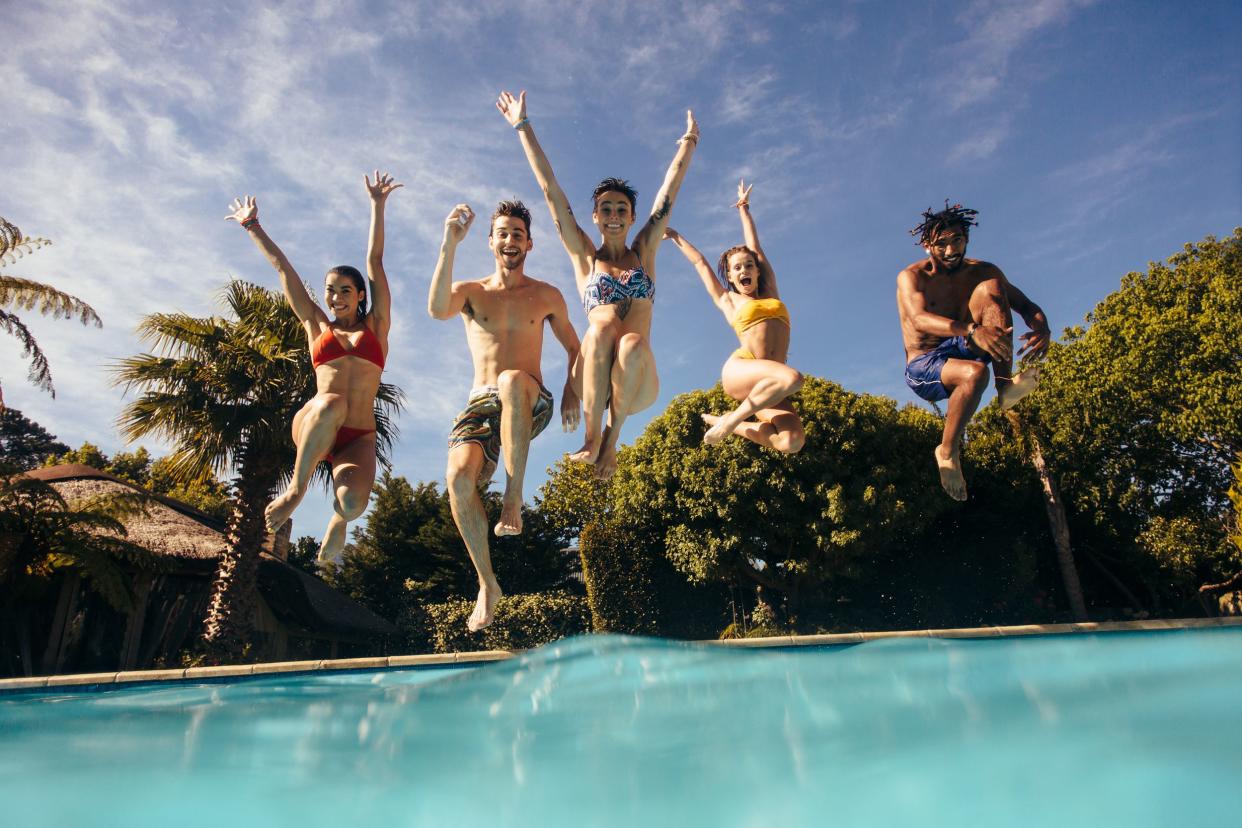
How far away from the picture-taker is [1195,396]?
17.7 meters

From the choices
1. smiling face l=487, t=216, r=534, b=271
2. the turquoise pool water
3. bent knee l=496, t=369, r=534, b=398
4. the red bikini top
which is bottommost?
the turquoise pool water

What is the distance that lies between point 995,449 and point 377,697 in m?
20.2

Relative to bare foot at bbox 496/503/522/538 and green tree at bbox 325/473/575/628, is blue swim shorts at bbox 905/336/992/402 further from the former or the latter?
green tree at bbox 325/473/575/628

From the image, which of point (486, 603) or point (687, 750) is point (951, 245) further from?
point (486, 603)

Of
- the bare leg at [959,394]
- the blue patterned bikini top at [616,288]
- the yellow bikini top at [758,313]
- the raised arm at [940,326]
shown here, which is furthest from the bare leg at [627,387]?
the bare leg at [959,394]

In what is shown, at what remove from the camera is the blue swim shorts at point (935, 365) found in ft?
16.8

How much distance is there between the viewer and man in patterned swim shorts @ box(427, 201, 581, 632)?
5164mm

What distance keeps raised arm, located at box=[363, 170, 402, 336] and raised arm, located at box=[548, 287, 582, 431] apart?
47.4 inches

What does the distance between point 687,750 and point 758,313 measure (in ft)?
10.8

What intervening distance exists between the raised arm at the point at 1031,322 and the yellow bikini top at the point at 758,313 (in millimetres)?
1463

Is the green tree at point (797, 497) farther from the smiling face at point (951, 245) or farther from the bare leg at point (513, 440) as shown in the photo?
the bare leg at point (513, 440)

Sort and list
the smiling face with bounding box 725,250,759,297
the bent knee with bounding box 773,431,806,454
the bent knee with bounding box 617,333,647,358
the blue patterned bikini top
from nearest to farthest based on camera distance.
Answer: the bent knee with bounding box 617,333,647,358, the blue patterned bikini top, the bent knee with bounding box 773,431,806,454, the smiling face with bounding box 725,250,759,297

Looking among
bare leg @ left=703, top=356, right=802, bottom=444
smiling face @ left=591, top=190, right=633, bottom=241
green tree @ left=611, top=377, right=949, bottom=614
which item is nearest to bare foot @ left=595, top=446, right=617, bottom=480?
bare leg @ left=703, top=356, right=802, bottom=444

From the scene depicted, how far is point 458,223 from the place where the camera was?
5.21 meters
